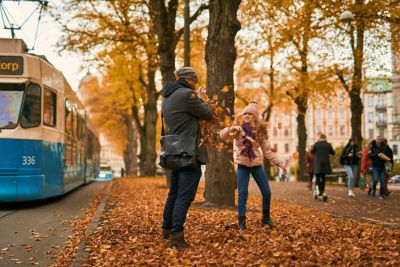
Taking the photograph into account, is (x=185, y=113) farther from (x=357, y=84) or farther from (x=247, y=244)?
(x=357, y=84)

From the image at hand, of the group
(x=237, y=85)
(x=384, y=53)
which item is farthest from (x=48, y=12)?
(x=237, y=85)

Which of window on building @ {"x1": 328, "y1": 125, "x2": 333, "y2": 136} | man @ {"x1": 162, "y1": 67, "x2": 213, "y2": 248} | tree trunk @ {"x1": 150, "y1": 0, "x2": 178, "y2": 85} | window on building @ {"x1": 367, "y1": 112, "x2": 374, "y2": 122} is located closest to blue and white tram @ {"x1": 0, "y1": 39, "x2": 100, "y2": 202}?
tree trunk @ {"x1": 150, "y1": 0, "x2": 178, "y2": 85}

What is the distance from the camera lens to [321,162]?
57.2 ft

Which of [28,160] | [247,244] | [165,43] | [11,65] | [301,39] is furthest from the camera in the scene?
[301,39]

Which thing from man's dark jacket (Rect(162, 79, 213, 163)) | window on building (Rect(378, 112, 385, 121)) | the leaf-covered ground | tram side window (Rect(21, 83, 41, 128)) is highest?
window on building (Rect(378, 112, 385, 121))

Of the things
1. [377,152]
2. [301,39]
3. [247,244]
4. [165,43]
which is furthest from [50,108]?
[301,39]

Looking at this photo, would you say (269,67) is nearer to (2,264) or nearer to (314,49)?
(314,49)

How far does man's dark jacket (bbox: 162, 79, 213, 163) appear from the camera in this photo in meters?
7.16

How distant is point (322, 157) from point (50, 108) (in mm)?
7379

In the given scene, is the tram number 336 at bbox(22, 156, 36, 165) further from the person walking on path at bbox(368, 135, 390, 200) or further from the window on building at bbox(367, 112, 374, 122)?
the window on building at bbox(367, 112, 374, 122)

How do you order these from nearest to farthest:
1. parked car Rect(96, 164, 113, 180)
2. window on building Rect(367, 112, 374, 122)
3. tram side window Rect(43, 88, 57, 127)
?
1. tram side window Rect(43, 88, 57, 127)
2. parked car Rect(96, 164, 113, 180)
3. window on building Rect(367, 112, 374, 122)

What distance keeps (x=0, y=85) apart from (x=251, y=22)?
23100 millimetres

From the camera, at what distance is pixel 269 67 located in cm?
3934

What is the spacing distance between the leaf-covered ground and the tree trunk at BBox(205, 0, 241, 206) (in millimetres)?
2182
